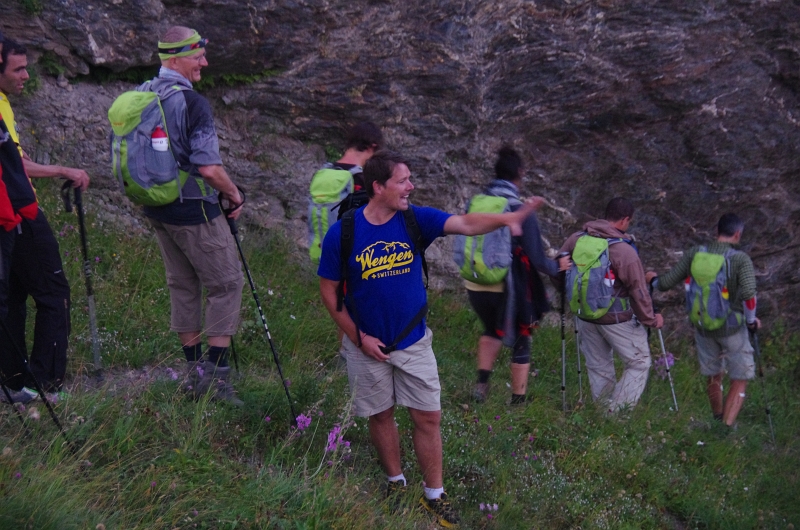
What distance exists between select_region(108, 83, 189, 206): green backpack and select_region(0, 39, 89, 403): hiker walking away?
0.26 m

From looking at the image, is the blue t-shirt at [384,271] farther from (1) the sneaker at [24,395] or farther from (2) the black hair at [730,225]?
(2) the black hair at [730,225]

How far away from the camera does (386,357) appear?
441cm

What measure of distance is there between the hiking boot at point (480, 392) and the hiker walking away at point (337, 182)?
65.9 inches

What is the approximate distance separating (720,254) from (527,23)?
3.45 m

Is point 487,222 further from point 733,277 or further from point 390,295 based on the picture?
point 733,277

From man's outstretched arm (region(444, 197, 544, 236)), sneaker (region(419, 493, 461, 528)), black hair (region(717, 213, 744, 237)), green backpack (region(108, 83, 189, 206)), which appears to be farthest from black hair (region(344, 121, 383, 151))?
black hair (region(717, 213, 744, 237))

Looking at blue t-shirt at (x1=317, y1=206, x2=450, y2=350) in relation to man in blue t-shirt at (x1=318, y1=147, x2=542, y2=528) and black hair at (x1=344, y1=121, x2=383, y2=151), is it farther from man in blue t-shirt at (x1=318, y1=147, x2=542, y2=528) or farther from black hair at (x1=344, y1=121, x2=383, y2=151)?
black hair at (x1=344, y1=121, x2=383, y2=151)

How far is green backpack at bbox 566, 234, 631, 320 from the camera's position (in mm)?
6664

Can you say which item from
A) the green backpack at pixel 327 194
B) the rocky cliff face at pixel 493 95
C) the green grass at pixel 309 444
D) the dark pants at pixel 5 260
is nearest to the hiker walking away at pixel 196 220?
the green grass at pixel 309 444

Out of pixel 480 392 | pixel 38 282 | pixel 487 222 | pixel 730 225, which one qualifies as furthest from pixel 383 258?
pixel 730 225

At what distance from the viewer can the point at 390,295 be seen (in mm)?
4387

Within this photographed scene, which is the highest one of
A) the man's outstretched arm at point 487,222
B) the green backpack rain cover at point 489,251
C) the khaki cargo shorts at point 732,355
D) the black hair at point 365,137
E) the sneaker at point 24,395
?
the black hair at point 365,137

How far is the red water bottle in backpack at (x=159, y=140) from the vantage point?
190 inches

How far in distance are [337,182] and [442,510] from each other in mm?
2338
